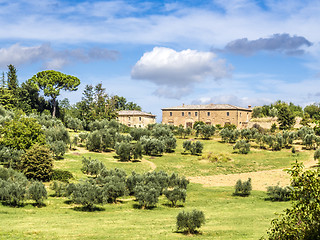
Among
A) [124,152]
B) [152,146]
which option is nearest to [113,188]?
[124,152]

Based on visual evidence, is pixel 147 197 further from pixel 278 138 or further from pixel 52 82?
pixel 52 82

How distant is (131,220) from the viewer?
27719 mm

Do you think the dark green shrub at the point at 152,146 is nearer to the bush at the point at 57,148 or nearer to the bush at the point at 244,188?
the bush at the point at 57,148

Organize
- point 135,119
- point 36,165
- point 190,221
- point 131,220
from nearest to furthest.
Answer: point 190,221
point 131,220
point 36,165
point 135,119

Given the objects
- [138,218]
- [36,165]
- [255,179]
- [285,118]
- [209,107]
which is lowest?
[138,218]

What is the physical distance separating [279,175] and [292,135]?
24580mm

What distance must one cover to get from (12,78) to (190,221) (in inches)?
3600

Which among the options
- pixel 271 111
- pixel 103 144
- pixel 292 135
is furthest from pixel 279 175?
pixel 271 111

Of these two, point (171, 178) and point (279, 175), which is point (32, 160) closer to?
point (171, 178)

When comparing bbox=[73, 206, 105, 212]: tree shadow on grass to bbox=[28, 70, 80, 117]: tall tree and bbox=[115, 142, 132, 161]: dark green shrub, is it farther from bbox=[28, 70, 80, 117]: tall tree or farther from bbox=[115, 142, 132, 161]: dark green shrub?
bbox=[28, 70, 80, 117]: tall tree

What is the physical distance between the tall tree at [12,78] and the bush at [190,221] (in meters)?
88.5

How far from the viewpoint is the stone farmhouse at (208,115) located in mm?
102062

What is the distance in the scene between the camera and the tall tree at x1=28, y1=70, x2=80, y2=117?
99.8 meters

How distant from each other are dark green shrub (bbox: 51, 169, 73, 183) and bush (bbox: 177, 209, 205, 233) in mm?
21674
